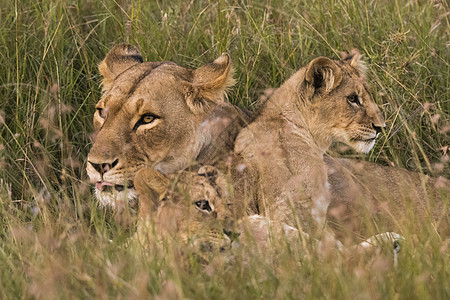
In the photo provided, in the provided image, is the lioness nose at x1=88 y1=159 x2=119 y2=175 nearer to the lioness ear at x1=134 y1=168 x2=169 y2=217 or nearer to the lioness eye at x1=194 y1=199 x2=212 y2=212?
the lioness ear at x1=134 y1=168 x2=169 y2=217

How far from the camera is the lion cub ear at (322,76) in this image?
14.1 feet

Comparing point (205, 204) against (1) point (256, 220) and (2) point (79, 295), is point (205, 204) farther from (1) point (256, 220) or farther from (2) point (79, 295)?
(2) point (79, 295)

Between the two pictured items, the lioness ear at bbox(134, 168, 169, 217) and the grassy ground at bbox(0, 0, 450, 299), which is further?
the grassy ground at bbox(0, 0, 450, 299)

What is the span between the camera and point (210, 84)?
4234 millimetres

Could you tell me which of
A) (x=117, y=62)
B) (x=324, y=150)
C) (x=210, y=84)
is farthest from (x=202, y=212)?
(x=117, y=62)

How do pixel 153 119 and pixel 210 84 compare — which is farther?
pixel 210 84

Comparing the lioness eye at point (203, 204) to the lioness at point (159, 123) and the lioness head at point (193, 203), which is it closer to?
the lioness head at point (193, 203)

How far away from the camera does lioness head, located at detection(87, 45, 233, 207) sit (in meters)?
3.90

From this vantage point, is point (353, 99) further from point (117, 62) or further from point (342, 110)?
point (117, 62)

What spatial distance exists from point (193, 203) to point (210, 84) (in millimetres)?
1036

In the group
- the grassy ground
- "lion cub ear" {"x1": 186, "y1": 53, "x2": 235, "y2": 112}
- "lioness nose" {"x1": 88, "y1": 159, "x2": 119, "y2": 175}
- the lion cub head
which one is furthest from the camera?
the grassy ground

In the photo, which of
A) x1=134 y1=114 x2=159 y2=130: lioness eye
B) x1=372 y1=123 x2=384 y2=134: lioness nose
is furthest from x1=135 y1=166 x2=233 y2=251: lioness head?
x1=372 y1=123 x2=384 y2=134: lioness nose

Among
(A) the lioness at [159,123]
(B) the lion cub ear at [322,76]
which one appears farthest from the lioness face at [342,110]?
(A) the lioness at [159,123]

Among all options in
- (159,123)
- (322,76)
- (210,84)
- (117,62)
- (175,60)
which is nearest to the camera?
(159,123)
